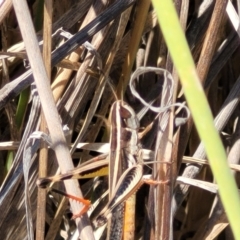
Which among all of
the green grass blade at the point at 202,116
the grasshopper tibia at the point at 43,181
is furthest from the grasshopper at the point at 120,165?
the green grass blade at the point at 202,116

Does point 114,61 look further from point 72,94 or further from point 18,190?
point 18,190

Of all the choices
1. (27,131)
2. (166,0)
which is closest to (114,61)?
(27,131)

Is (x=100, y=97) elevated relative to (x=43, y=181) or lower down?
elevated

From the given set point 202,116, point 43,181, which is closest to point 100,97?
point 43,181

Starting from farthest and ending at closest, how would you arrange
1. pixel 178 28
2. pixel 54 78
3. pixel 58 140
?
pixel 54 78, pixel 58 140, pixel 178 28

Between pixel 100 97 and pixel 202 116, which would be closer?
pixel 202 116

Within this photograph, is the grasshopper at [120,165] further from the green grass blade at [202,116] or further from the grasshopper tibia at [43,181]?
the green grass blade at [202,116]

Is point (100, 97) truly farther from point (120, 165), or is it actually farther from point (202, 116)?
point (202, 116)
